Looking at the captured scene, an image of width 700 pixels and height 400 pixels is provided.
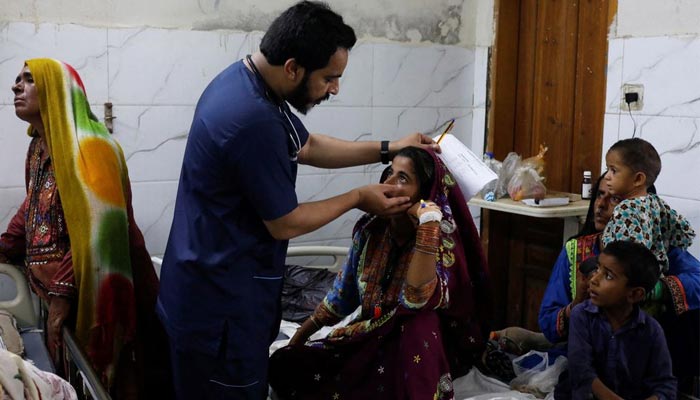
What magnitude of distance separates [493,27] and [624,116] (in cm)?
110

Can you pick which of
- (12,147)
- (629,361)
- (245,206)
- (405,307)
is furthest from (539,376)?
(12,147)

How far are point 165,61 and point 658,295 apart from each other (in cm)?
246

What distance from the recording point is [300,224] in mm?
2287

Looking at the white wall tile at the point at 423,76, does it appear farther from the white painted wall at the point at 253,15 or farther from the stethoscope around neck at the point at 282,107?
the stethoscope around neck at the point at 282,107

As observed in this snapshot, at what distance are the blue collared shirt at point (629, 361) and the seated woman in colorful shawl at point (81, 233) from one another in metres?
1.58

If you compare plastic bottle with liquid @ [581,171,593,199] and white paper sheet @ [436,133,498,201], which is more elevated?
white paper sheet @ [436,133,498,201]

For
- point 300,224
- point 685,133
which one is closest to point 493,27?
point 685,133

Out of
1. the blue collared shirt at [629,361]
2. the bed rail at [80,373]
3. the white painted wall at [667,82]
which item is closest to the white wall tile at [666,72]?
the white painted wall at [667,82]

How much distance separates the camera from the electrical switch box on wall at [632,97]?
3.72m

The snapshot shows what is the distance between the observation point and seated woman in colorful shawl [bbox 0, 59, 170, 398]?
292 centimetres

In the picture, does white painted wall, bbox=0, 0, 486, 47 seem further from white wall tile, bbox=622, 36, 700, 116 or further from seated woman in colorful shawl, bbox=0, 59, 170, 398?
white wall tile, bbox=622, 36, 700, 116

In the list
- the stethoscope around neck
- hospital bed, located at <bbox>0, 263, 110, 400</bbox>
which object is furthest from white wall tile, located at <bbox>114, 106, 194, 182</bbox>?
the stethoscope around neck

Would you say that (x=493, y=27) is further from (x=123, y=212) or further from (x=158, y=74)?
(x=123, y=212)

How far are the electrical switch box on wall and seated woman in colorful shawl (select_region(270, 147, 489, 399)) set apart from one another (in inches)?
54.4
